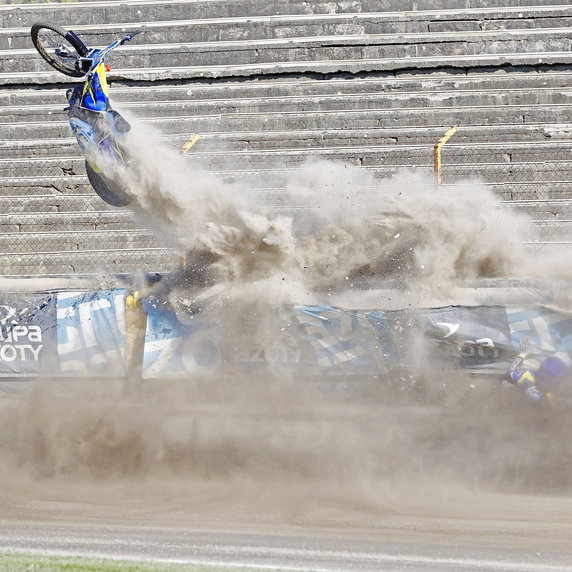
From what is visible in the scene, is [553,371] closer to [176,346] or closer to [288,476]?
[288,476]

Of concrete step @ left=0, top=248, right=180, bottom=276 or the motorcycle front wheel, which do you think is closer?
the motorcycle front wheel

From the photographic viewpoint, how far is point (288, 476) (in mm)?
9148

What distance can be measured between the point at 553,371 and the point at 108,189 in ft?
22.0

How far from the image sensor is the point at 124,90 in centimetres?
1656

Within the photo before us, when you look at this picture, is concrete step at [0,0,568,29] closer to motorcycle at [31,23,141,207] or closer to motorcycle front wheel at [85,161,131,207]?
motorcycle at [31,23,141,207]

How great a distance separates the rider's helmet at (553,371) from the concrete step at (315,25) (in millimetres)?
9942

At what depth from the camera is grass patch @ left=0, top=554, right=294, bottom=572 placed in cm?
635

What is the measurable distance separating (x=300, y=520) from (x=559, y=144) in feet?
32.7

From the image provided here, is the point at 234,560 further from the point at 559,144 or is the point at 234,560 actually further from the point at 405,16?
the point at 405,16

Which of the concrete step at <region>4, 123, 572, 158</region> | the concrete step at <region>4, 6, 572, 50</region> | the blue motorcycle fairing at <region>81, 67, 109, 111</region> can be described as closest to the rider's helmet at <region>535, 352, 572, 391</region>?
the concrete step at <region>4, 123, 572, 158</region>

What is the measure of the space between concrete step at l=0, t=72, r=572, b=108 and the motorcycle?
5.20m

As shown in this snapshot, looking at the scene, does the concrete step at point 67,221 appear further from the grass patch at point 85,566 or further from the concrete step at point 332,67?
the grass patch at point 85,566

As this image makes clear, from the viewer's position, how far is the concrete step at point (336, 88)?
1631 centimetres

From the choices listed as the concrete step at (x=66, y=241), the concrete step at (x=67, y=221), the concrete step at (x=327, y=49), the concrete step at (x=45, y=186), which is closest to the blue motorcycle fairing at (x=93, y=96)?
the concrete step at (x=66, y=241)
